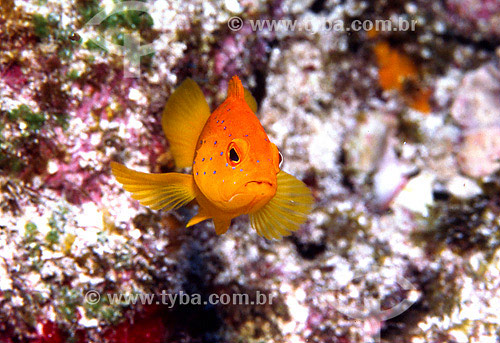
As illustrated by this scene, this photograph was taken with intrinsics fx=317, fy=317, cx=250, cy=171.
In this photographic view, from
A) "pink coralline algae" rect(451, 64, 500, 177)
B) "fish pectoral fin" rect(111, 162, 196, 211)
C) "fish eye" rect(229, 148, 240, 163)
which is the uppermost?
"pink coralline algae" rect(451, 64, 500, 177)

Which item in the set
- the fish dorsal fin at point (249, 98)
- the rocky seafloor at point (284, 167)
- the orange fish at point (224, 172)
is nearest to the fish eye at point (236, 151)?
the orange fish at point (224, 172)

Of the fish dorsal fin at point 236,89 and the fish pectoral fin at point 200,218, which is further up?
the fish dorsal fin at point 236,89

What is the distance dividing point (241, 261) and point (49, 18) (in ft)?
8.87

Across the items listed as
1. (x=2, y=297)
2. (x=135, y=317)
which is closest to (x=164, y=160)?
(x=135, y=317)

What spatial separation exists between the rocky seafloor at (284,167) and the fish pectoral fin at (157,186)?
76 cm

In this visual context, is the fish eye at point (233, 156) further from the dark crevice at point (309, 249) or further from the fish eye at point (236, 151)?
the dark crevice at point (309, 249)

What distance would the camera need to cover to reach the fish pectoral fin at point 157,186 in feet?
6.23

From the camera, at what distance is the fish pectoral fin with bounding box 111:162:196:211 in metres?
1.90

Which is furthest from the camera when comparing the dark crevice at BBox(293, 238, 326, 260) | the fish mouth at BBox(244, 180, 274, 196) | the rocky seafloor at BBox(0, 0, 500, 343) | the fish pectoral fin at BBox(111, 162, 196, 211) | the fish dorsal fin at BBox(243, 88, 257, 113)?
the dark crevice at BBox(293, 238, 326, 260)

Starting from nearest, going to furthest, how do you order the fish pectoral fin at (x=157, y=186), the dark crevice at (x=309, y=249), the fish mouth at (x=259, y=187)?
the fish mouth at (x=259, y=187)
the fish pectoral fin at (x=157, y=186)
the dark crevice at (x=309, y=249)

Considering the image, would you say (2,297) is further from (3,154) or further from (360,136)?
(360,136)

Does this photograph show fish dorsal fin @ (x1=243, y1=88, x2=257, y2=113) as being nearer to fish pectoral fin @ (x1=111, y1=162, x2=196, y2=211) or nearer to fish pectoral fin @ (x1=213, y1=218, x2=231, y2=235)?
fish pectoral fin @ (x1=111, y1=162, x2=196, y2=211)

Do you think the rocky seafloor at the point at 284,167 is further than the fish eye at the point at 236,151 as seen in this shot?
Yes

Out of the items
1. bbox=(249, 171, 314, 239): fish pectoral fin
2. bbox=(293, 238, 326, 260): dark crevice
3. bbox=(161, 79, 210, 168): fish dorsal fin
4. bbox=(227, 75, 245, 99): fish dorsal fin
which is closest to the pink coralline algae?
bbox=(293, 238, 326, 260): dark crevice
